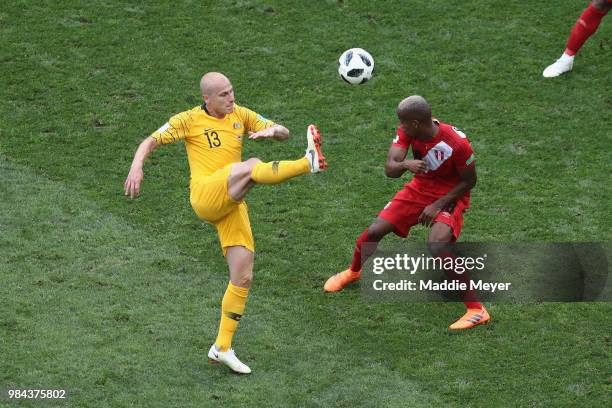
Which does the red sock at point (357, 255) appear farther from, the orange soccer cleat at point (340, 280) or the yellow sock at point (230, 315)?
the yellow sock at point (230, 315)

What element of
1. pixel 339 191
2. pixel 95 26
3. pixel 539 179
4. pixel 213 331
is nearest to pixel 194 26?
pixel 95 26

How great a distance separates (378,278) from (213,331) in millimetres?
1987

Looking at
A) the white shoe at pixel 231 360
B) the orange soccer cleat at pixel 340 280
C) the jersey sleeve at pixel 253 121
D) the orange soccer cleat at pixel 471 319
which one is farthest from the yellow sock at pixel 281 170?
the orange soccer cleat at pixel 471 319

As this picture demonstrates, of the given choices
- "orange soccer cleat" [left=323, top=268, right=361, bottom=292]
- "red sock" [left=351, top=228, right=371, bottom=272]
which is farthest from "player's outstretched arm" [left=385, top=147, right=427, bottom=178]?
"orange soccer cleat" [left=323, top=268, right=361, bottom=292]

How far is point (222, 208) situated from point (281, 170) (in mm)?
704

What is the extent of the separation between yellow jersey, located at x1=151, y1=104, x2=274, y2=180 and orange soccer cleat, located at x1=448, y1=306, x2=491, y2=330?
8.69 ft

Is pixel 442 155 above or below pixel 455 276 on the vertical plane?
above

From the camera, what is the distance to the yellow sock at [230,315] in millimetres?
9281

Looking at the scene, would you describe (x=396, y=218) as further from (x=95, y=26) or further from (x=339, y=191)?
(x=95, y=26)

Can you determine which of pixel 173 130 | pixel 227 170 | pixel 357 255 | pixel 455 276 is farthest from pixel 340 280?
pixel 173 130

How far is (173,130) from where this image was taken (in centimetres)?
957

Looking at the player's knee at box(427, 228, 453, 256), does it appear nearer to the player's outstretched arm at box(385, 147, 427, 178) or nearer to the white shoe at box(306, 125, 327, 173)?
the player's outstretched arm at box(385, 147, 427, 178)

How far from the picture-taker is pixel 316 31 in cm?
1570

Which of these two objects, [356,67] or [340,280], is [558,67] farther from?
[340,280]
